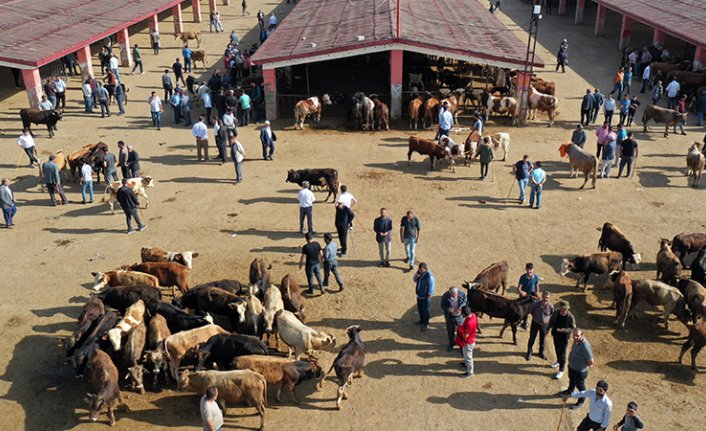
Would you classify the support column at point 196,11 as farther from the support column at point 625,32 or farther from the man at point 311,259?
the man at point 311,259

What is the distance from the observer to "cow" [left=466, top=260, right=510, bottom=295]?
13.8m

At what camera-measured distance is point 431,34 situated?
86.8ft

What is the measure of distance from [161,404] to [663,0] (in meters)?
36.0

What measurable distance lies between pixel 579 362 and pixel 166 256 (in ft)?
30.7

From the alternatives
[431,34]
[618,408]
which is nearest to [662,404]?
[618,408]

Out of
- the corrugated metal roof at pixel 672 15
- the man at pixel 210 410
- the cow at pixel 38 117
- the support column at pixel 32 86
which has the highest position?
the corrugated metal roof at pixel 672 15

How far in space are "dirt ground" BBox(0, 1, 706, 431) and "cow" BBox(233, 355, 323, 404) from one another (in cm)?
46

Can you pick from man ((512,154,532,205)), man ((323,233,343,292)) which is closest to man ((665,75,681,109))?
man ((512,154,532,205))

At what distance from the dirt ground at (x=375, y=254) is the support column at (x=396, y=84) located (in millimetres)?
1742

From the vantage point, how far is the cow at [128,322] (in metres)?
11.6

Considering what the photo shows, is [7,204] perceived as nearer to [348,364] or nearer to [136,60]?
[348,364]

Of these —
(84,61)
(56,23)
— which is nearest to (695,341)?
(84,61)

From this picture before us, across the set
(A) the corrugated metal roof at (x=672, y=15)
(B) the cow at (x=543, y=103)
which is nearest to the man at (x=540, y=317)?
(B) the cow at (x=543, y=103)

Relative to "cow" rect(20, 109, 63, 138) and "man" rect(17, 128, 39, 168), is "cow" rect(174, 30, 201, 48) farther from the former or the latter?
"man" rect(17, 128, 39, 168)
